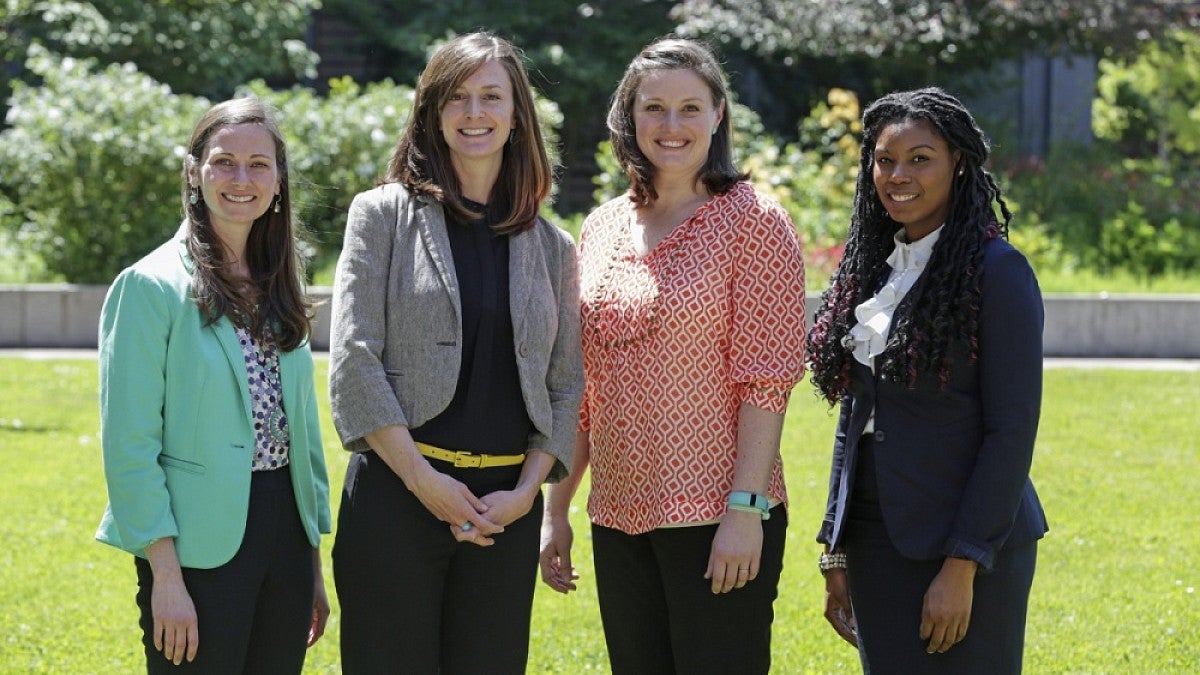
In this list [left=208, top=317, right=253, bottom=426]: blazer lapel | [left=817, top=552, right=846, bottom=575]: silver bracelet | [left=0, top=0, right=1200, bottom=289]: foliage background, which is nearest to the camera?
[left=208, top=317, right=253, bottom=426]: blazer lapel

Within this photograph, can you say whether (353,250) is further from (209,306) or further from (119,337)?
Result: (119,337)

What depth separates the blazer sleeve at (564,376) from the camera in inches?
139

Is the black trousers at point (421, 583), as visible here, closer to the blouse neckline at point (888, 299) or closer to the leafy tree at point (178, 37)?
the blouse neckline at point (888, 299)

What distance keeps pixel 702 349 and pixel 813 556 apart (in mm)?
3379

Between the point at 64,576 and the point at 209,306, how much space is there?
11.4 feet

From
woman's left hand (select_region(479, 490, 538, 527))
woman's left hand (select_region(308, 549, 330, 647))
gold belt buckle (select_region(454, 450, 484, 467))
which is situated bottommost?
woman's left hand (select_region(308, 549, 330, 647))

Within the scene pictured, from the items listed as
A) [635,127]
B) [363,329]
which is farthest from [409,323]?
[635,127]

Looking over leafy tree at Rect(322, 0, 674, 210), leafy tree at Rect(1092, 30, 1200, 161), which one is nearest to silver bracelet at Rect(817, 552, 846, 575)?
leafy tree at Rect(322, 0, 674, 210)

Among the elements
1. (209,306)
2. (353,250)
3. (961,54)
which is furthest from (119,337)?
(961,54)

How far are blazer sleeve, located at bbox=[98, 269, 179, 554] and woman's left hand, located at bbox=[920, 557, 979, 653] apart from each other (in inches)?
65.8

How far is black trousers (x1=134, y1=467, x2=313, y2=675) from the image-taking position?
324 cm

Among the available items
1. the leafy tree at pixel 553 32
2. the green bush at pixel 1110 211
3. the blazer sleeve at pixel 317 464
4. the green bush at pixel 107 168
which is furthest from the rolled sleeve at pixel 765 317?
the leafy tree at pixel 553 32

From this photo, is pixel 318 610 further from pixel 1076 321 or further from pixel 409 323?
pixel 1076 321

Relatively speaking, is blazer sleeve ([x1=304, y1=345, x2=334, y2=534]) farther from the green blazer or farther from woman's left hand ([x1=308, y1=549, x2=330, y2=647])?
the green blazer
